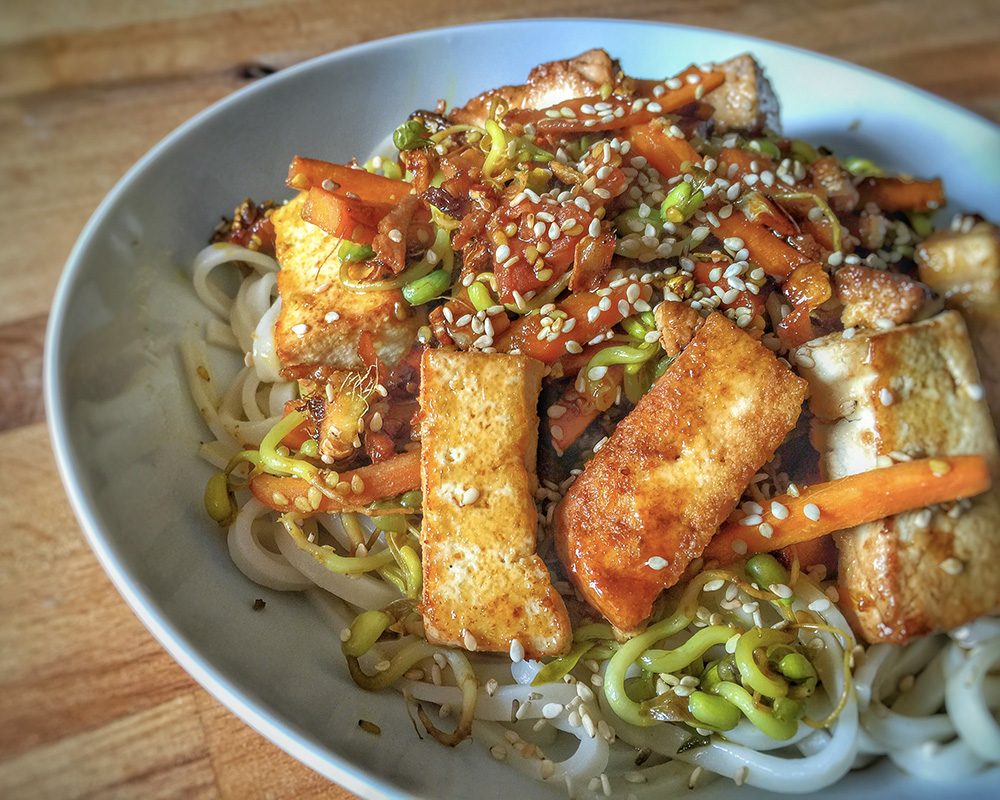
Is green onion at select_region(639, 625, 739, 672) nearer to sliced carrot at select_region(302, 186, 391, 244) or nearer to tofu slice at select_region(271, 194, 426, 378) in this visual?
tofu slice at select_region(271, 194, 426, 378)

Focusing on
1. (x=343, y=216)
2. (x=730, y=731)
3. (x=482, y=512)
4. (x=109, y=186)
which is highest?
(x=343, y=216)

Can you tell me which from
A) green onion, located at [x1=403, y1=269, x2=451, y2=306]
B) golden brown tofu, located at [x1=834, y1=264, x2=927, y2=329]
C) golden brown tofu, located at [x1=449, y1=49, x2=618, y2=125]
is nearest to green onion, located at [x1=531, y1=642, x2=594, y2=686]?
green onion, located at [x1=403, y1=269, x2=451, y2=306]

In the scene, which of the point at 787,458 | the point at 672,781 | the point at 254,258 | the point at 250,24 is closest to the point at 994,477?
the point at 787,458

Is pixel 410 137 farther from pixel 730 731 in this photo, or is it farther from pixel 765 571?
pixel 730 731

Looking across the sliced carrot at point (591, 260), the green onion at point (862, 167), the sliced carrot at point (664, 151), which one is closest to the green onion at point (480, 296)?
the sliced carrot at point (591, 260)

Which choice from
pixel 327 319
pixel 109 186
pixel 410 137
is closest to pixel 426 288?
pixel 327 319
